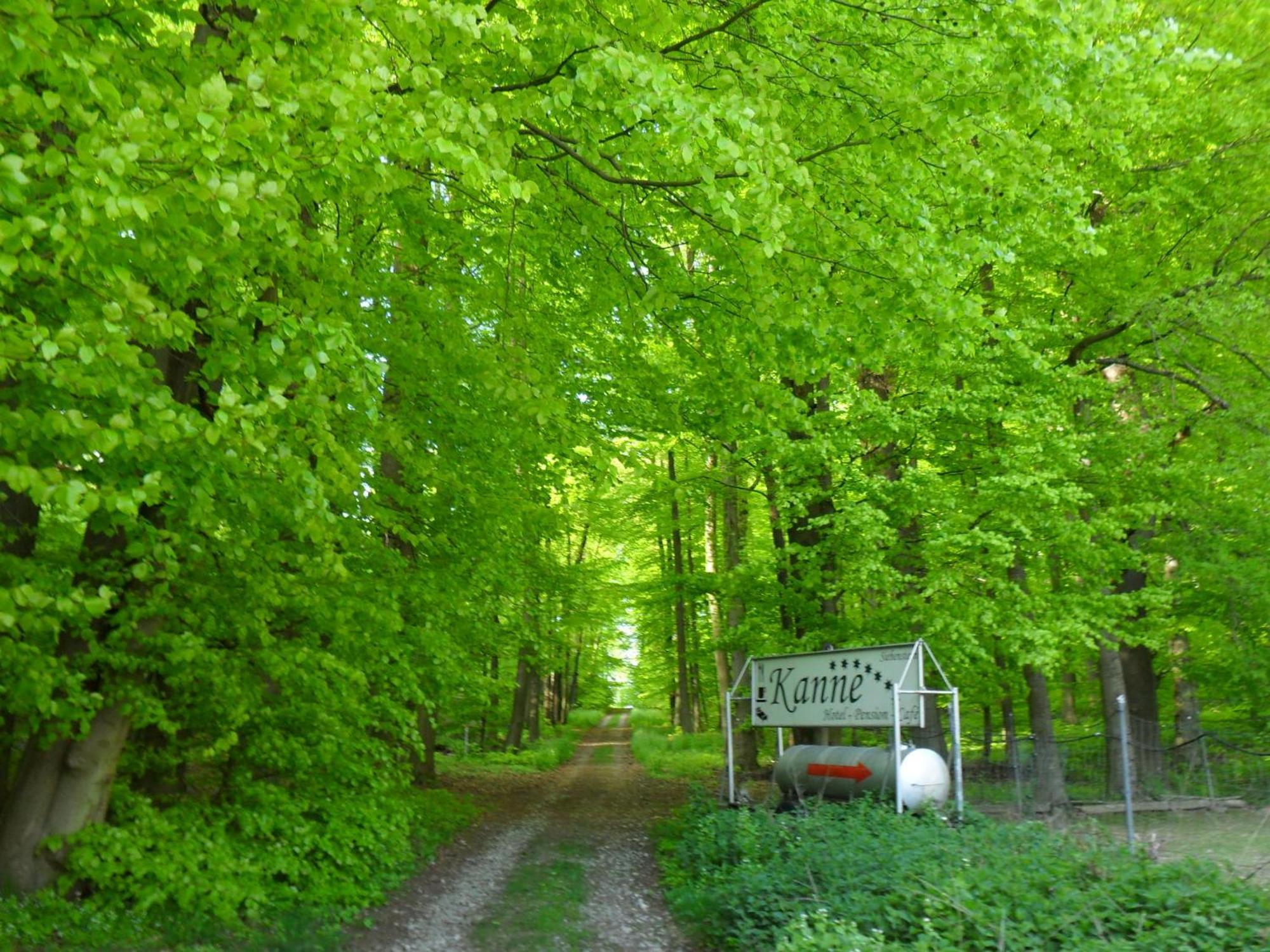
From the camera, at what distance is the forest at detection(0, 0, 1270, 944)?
514cm

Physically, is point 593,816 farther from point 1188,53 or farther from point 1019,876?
point 1188,53

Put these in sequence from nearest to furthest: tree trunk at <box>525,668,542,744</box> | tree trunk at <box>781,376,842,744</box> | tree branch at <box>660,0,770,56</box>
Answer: tree branch at <box>660,0,770,56</box>
tree trunk at <box>781,376,842,744</box>
tree trunk at <box>525,668,542,744</box>

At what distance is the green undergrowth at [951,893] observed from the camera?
18.4 feet

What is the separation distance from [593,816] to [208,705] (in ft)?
30.3

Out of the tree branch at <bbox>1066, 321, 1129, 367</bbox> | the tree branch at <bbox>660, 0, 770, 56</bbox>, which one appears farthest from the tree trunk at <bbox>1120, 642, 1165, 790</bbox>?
the tree branch at <bbox>660, 0, 770, 56</bbox>

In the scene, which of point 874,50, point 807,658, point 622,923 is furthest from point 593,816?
point 874,50

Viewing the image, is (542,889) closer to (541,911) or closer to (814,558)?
(541,911)

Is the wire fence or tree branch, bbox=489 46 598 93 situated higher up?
tree branch, bbox=489 46 598 93

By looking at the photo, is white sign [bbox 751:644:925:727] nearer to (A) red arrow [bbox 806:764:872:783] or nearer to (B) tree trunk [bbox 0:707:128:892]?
(A) red arrow [bbox 806:764:872:783]

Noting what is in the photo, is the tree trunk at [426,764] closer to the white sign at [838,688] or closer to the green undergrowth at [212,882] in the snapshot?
the white sign at [838,688]

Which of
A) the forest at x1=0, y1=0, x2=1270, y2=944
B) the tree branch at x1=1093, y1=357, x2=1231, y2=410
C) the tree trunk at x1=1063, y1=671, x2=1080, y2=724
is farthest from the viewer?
the tree trunk at x1=1063, y1=671, x2=1080, y2=724

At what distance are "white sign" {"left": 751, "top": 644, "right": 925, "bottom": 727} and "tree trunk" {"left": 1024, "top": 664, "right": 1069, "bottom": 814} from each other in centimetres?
409

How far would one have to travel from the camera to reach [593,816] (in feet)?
54.4

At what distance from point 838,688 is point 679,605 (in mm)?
13184
